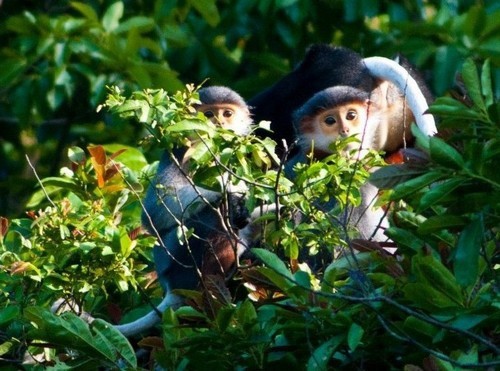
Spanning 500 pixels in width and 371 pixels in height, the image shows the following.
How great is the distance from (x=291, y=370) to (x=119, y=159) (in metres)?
2.22

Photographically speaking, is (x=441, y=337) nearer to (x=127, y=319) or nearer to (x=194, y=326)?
(x=194, y=326)

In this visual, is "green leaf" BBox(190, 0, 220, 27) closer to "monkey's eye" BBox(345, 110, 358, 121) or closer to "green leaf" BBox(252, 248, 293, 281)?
"monkey's eye" BBox(345, 110, 358, 121)

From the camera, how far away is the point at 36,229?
15.9 ft

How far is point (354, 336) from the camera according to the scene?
147 inches

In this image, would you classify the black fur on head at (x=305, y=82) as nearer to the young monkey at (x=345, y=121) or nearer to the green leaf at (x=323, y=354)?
the young monkey at (x=345, y=121)

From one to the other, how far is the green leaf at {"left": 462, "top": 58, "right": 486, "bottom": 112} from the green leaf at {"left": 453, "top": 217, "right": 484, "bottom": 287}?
0.29m

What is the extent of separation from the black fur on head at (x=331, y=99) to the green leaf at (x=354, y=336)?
2.05 metres

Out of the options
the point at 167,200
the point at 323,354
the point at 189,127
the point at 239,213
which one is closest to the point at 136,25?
the point at 167,200

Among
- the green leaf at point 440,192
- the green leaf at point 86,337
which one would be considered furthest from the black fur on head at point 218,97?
the green leaf at point 440,192

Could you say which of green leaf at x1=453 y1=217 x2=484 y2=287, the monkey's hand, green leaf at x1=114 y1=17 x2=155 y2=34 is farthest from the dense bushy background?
green leaf at x1=114 y1=17 x2=155 y2=34

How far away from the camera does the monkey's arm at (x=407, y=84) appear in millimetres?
5422

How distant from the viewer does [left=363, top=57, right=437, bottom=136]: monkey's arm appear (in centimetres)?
542

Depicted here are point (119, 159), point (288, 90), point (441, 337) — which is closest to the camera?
point (441, 337)

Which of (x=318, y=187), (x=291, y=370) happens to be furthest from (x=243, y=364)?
(x=318, y=187)
